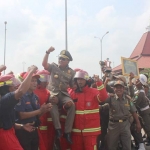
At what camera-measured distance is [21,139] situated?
436 cm

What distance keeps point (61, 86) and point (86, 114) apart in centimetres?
73

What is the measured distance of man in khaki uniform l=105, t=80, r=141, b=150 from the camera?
592cm

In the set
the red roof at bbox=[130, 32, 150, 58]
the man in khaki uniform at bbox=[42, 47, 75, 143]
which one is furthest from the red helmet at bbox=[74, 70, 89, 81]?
the red roof at bbox=[130, 32, 150, 58]

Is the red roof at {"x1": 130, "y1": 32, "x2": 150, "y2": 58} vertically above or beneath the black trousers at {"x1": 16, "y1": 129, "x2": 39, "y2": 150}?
above

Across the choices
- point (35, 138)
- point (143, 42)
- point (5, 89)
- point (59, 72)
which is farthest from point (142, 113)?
point (143, 42)

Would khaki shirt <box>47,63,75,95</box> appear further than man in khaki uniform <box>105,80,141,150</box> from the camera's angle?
No

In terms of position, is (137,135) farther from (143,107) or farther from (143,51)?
(143,51)

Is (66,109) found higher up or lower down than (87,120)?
higher up

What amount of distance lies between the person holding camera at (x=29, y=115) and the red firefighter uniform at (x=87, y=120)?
0.93 metres

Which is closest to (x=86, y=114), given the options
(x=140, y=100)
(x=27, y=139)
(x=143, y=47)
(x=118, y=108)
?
(x=118, y=108)

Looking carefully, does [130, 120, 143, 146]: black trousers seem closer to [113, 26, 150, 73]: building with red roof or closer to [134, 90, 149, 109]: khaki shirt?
[134, 90, 149, 109]: khaki shirt

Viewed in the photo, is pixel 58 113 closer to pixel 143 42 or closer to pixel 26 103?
pixel 26 103

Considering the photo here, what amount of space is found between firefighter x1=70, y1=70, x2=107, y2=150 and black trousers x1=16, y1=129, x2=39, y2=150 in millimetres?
981

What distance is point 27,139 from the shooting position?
439 cm
